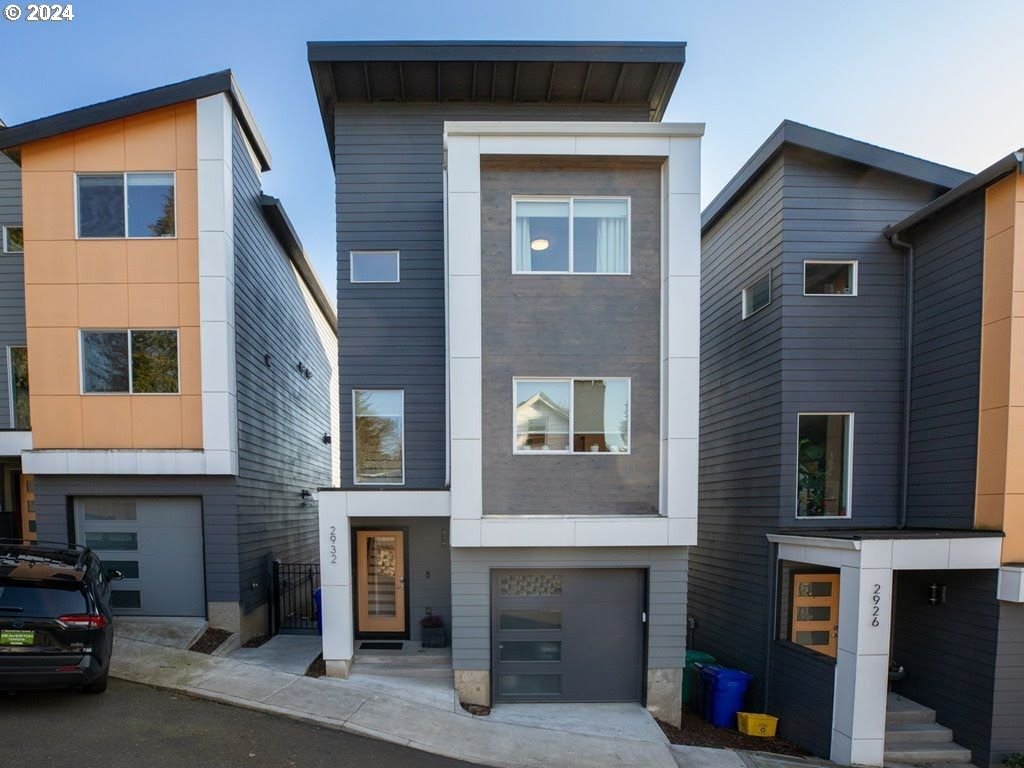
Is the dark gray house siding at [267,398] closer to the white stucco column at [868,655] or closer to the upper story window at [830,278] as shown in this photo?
the white stucco column at [868,655]

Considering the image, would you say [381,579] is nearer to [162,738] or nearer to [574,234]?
[162,738]

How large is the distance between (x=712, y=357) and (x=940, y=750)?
7.21m

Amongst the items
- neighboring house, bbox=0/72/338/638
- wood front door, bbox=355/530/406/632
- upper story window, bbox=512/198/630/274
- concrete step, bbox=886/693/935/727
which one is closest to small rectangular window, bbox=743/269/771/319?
upper story window, bbox=512/198/630/274

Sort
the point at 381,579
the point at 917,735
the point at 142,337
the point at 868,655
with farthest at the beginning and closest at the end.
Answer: the point at 381,579 < the point at 142,337 < the point at 917,735 < the point at 868,655

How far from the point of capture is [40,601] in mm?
6105

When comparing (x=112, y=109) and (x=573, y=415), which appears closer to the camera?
(x=573, y=415)

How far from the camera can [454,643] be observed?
26.6ft

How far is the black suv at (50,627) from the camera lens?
5965 millimetres

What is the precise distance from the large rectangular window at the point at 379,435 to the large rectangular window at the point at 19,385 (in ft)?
21.8

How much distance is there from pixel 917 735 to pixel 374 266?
1073 centimetres

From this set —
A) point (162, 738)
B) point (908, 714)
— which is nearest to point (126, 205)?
point (162, 738)

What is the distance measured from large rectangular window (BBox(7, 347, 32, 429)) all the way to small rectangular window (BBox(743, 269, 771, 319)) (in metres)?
13.7

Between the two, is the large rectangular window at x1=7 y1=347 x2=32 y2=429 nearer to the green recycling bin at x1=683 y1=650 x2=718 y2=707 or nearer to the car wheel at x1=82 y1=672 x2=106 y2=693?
the car wheel at x1=82 y1=672 x2=106 y2=693

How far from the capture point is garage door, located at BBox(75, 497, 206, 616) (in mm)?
9383
